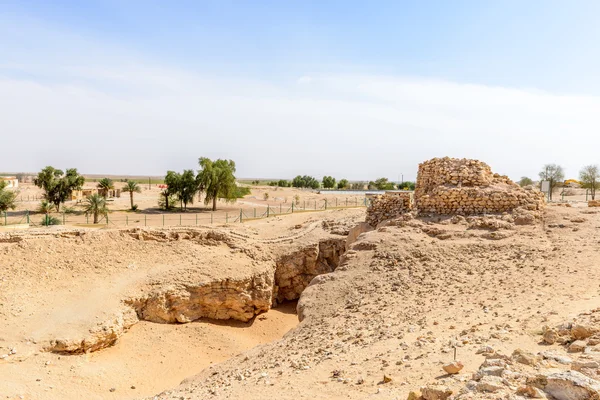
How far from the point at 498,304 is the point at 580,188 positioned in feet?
130

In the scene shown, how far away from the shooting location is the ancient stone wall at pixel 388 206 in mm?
15531

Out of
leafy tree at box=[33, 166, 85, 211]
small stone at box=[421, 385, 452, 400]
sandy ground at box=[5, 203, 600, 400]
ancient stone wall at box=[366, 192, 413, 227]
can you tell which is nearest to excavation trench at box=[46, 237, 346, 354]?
sandy ground at box=[5, 203, 600, 400]

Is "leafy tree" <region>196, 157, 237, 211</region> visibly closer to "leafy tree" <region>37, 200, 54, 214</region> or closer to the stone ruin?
"leafy tree" <region>37, 200, 54, 214</region>

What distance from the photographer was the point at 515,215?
13.1 m

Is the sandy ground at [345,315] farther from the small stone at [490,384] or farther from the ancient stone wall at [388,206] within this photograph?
the ancient stone wall at [388,206]

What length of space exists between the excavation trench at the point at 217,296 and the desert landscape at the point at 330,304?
59mm

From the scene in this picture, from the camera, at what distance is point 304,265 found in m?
21.4

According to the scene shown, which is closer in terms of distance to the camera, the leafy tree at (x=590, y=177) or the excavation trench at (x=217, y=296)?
the excavation trench at (x=217, y=296)

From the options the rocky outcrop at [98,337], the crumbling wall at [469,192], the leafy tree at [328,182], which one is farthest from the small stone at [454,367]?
the leafy tree at [328,182]

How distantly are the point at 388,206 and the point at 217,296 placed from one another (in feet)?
28.0

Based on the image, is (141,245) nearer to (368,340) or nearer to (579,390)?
(368,340)

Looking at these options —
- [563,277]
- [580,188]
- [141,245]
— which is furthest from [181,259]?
[580,188]

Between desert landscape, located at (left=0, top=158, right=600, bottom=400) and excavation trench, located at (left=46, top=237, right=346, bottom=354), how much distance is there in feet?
0.19

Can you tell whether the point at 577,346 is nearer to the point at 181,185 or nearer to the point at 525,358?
the point at 525,358
